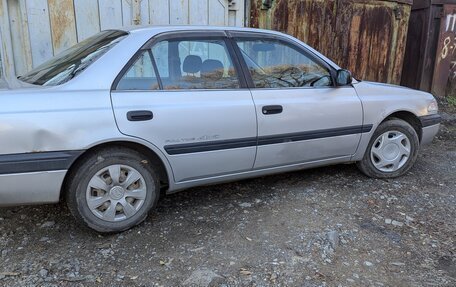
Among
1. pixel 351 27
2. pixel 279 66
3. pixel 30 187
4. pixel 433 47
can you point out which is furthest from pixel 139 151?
pixel 433 47

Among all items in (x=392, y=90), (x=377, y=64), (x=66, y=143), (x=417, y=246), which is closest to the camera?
(x=66, y=143)

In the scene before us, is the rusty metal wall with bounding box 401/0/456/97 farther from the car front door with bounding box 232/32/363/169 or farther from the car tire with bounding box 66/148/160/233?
the car tire with bounding box 66/148/160/233

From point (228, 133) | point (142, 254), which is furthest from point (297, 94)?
point (142, 254)

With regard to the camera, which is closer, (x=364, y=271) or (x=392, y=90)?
(x=364, y=271)

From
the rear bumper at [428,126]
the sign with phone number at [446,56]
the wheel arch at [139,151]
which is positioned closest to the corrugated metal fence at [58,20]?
the wheel arch at [139,151]

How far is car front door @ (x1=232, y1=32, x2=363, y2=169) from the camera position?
147 inches

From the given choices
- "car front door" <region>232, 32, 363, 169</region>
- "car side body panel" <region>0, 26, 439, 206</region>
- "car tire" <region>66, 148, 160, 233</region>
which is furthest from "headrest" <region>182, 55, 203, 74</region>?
"car tire" <region>66, 148, 160, 233</region>

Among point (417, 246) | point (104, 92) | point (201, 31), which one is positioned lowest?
point (417, 246)

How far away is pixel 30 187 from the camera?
2945 millimetres

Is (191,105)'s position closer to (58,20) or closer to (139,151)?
(139,151)

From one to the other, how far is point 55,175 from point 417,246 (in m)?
2.75

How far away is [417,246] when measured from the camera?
10.8ft

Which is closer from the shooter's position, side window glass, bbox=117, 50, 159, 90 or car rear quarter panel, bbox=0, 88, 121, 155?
car rear quarter panel, bbox=0, 88, 121, 155

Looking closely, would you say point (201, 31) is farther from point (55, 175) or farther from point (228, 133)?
point (55, 175)
